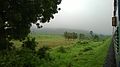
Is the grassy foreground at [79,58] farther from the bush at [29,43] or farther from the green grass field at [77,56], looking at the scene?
the bush at [29,43]

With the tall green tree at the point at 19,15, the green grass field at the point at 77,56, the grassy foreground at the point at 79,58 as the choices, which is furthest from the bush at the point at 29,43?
the grassy foreground at the point at 79,58

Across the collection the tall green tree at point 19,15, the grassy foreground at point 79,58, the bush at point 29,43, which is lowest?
the grassy foreground at point 79,58

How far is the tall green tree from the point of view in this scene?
62.8 feet

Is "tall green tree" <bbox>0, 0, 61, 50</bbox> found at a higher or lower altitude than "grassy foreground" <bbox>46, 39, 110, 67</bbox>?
higher

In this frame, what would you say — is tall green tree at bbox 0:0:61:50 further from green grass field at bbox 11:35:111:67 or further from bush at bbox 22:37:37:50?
green grass field at bbox 11:35:111:67

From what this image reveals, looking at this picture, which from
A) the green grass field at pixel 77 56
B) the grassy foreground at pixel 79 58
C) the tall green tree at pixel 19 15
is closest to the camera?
the tall green tree at pixel 19 15

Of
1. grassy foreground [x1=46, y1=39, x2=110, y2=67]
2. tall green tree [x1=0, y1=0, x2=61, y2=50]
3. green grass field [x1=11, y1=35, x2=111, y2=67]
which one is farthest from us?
grassy foreground [x1=46, y1=39, x2=110, y2=67]

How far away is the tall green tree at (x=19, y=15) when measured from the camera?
19139 millimetres

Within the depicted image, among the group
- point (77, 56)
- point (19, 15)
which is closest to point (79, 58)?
point (77, 56)

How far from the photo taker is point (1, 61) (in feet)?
54.3

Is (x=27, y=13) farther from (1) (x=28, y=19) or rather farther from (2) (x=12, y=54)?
(2) (x=12, y=54)

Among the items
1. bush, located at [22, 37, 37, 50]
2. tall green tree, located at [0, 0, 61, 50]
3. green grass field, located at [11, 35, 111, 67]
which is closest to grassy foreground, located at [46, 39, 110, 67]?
green grass field, located at [11, 35, 111, 67]

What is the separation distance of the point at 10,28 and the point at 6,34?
69 cm

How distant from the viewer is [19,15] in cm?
1883
